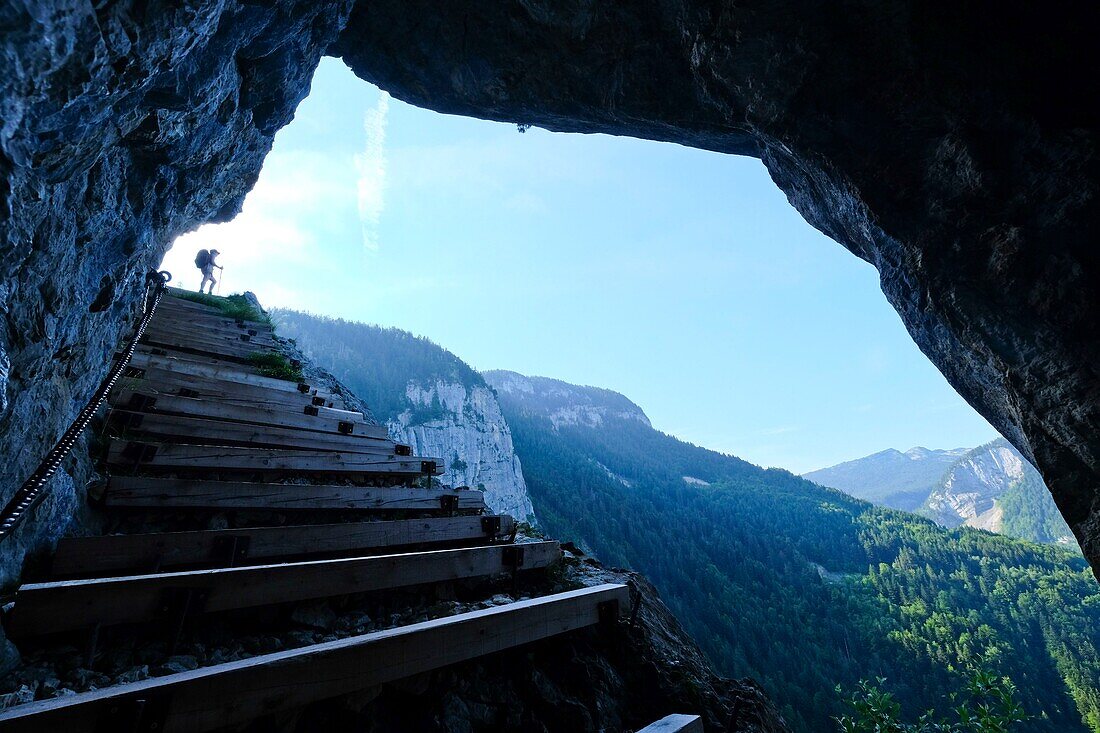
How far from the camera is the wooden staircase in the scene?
7.18 feet

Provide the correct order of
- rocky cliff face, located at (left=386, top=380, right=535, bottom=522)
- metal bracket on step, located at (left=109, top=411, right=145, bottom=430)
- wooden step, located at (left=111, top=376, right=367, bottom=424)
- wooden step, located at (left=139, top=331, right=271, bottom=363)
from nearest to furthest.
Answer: metal bracket on step, located at (left=109, top=411, right=145, bottom=430)
wooden step, located at (left=111, top=376, right=367, bottom=424)
wooden step, located at (left=139, top=331, right=271, bottom=363)
rocky cliff face, located at (left=386, top=380, right=535, bottom=522)

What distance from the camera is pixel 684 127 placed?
9.41 meters

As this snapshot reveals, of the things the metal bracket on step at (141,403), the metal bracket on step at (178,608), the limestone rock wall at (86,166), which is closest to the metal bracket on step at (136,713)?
the metal bracket on step at (178,608)

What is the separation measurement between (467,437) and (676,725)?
107035mm

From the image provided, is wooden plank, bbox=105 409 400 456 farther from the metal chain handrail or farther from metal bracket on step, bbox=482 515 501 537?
metal bracket on step, bbox=482 515 501 537

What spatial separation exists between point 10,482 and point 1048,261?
10867 millimetres

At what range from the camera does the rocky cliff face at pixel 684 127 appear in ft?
8.96

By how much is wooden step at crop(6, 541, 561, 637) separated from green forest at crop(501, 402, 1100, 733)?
260 ft

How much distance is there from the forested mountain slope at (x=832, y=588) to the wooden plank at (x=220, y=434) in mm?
76869

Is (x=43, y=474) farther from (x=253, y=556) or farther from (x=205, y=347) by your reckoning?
(x=205, y=347)

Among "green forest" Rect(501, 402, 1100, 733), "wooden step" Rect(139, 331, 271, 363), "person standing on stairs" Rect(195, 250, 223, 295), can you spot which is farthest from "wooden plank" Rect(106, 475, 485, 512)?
"green forest" Rect(501, 402, 1100, 733)

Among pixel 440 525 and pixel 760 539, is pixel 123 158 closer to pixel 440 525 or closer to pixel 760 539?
pixel 440 525

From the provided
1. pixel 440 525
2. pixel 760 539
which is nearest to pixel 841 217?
pixel 440 525

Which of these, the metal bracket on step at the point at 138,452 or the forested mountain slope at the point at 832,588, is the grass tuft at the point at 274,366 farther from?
the forested mountain slope at the point at 832,588
